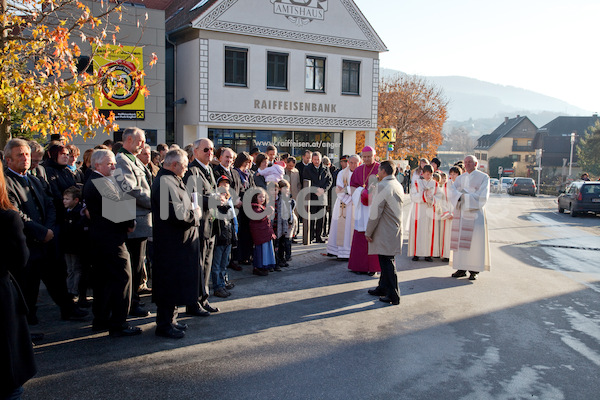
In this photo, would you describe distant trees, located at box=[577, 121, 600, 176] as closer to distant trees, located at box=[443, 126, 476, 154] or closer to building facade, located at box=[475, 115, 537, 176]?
building facade, located at box=[475, 115, 537, 176]

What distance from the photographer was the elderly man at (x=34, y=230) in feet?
17.5

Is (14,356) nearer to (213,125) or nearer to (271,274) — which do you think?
(271,274)

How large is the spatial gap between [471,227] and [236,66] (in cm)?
1554

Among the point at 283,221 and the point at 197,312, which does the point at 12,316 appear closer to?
the point at 197,312

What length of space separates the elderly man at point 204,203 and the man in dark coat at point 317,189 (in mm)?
5515

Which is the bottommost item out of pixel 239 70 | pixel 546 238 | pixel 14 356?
pixel 546 238

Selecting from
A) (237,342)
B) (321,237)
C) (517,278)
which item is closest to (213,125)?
(321,237)

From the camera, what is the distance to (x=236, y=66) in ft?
72.6

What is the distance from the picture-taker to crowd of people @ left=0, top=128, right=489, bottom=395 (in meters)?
5.42

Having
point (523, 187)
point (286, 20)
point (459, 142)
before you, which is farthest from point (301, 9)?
point (459, 142)

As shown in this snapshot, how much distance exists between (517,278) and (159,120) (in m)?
15.1

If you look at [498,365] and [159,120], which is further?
[159,120]

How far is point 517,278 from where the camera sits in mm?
9125

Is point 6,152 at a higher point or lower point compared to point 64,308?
higher
